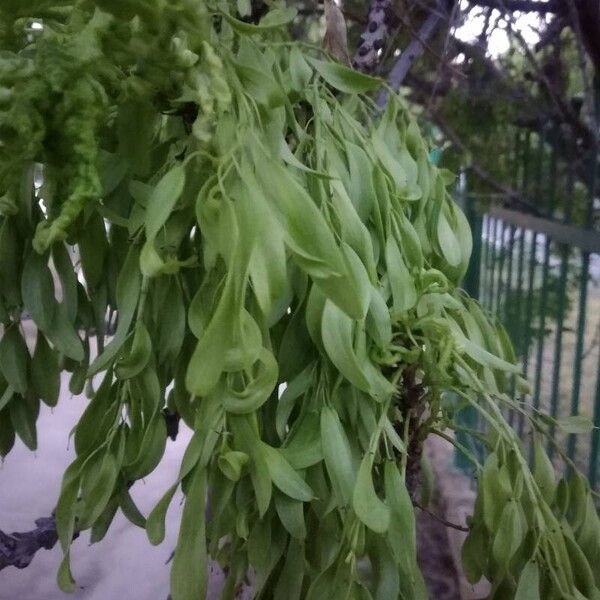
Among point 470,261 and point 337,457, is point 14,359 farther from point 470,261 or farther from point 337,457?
point 470,261

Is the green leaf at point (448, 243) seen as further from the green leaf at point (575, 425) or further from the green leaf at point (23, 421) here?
the green leaf at point (23, 421)

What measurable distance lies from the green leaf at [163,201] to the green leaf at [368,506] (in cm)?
13

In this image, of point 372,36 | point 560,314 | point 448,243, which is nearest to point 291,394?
point 448,243

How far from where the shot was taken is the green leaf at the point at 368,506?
0.25m

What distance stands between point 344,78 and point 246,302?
14cm

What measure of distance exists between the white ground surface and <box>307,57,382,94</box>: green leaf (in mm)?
497

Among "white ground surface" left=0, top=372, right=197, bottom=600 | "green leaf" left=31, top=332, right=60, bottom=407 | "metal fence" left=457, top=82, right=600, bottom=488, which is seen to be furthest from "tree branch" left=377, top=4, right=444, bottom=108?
"white ground surface" left=0, top=372, right=197, bottom=600

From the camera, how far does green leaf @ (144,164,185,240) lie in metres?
0.23

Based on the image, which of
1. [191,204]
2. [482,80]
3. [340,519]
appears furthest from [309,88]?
[482,80]

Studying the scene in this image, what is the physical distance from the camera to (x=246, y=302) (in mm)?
250

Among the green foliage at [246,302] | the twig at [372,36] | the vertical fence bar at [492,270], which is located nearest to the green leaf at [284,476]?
the green foliage at [246,302]

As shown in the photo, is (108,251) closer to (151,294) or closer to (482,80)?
(151,294)

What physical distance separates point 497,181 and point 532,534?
0.51 metres

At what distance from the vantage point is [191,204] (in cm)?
28
